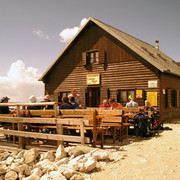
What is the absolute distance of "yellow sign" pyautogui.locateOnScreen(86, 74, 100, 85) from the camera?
15.1 m

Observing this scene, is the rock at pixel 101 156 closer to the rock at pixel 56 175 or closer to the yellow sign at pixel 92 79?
the rock at pixel 56 175

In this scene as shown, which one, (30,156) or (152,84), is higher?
(152,84)

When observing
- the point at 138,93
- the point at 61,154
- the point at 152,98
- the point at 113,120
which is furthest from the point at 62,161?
the point at 138,93

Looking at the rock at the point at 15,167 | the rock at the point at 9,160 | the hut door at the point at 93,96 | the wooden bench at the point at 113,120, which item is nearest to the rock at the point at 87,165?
the rock at the point at 15,167

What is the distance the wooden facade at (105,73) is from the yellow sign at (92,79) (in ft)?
0.24

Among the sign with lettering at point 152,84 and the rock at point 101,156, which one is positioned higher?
the sign with lettering at point 152,84

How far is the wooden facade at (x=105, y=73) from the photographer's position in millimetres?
13219

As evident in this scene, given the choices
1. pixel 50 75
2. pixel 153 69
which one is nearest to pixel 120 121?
pixel 153 69

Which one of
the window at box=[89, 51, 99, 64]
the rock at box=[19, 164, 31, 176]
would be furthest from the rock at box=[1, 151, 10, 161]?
the window at box=[89, 51, 99, 64]

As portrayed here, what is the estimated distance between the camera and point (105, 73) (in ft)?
48.9

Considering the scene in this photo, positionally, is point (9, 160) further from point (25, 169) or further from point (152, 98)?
point (152, 98)

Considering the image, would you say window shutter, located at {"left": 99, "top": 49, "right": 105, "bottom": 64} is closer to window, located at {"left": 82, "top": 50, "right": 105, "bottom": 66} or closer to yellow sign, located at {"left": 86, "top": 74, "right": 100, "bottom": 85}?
window, located at {"left": 82, "top": 50, "right": 105, "bottom": 66}

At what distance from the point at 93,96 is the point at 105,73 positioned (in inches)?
74.9

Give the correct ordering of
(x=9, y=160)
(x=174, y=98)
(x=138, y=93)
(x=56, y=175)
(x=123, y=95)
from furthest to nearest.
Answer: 1. (x=174, y=98)
2. (x=123, y=95)
3. (x=138, y=93)
4. (x=9, y=160)
5. (x=56, y=175)
